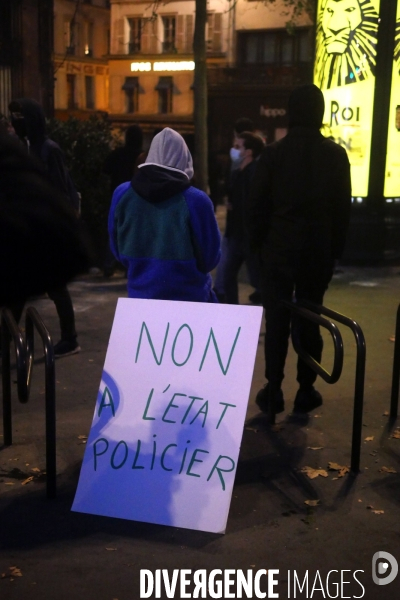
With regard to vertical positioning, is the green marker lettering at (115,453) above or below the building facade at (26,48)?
below

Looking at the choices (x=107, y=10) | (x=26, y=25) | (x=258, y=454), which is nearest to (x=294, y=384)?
(x=258, y=454)

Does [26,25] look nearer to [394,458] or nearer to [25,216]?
[394,458]

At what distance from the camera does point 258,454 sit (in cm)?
457

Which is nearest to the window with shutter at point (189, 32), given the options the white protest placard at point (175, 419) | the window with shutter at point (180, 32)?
the window with shutter at point (180, 32)

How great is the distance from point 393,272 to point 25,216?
32.2 feet

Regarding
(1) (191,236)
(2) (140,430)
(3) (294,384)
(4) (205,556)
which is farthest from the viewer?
(3) (294,384)

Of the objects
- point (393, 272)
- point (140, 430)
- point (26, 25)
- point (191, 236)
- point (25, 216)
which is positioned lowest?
point (393, 272)

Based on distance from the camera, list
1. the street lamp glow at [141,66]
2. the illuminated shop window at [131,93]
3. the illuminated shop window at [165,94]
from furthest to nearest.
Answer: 1. the illuminated shop window at [131,93]
2. the street lamp glow at [141,66]
3. the illuminated shop window at [165,94]

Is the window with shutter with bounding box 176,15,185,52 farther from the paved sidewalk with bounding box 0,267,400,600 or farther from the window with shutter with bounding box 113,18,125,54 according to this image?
the paved sidewalk with bounding box 0,267,400,600

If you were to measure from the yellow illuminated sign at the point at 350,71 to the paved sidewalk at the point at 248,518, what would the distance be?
20.3 feet

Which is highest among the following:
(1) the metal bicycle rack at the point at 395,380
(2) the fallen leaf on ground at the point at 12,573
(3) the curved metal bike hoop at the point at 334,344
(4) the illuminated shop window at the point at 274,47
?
(4) the illuminated shop window at the point at 274,47

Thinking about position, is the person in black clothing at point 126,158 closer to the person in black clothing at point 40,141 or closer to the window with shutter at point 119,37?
the person in black clothing at point 40,141

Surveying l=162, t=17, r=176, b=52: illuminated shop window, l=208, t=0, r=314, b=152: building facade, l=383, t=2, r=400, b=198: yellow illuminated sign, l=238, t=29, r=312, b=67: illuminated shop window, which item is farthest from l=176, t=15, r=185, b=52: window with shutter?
l=383, t=2, r=400, b=198: yellow illuminated sign

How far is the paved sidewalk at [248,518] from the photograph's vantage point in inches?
129
